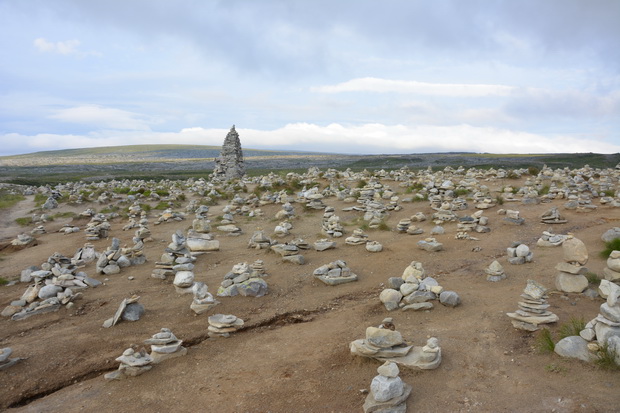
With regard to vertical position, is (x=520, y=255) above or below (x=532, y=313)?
above

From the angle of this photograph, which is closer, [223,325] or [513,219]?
[223,325]

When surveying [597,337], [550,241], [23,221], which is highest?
[550,241]

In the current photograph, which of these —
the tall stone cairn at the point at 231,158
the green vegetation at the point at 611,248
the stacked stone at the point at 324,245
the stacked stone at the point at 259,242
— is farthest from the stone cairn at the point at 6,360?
the tall stone cairn at the point at 231,158

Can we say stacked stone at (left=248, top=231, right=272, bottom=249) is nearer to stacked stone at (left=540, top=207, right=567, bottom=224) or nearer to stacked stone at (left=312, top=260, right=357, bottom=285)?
stacked stone at (left=312, top=260, right=357, bottom=285)

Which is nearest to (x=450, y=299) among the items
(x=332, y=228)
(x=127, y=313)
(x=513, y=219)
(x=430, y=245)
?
(x=430, y=245)

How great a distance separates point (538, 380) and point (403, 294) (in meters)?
3.44

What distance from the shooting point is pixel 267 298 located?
9961 mm

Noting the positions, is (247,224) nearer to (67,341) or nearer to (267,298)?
(267,298)

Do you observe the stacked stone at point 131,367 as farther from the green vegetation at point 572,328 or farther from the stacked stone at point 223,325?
the green vegetation at point 572,328

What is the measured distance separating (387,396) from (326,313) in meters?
3.79

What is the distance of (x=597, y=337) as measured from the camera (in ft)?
19.0

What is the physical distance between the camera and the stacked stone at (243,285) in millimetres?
10062

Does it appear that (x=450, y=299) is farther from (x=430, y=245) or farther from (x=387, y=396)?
(x=430, y=245)

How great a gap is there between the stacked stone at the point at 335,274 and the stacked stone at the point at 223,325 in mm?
3022
